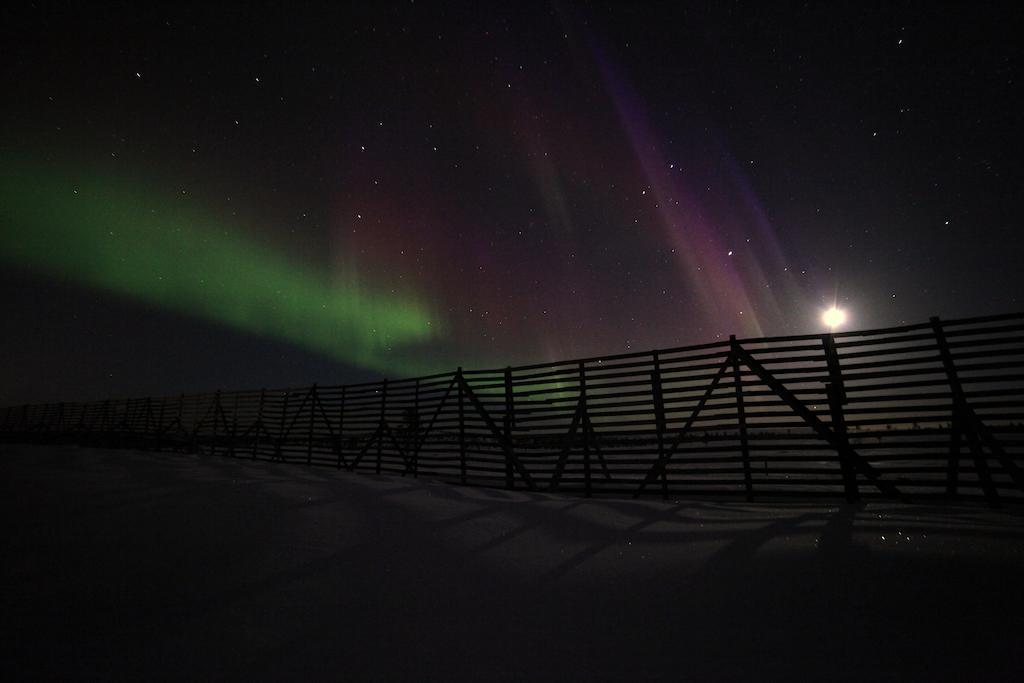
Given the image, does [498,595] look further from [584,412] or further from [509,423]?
[509,423]

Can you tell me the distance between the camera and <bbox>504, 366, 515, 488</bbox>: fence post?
8.02 m

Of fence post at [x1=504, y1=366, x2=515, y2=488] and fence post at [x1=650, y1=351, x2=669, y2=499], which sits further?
fence post at [x1=504, y1=366, x2=515, y2=488]

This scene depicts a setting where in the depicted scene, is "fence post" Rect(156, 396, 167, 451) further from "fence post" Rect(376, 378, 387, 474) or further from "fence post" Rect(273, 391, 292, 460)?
"fence post" Rect(376, 378, 387, 474)

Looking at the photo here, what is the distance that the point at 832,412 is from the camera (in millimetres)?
6055

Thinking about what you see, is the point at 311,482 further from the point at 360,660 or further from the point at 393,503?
the point at 360,660

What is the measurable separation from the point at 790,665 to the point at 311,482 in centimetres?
594

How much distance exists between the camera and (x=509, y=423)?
854 centimetres

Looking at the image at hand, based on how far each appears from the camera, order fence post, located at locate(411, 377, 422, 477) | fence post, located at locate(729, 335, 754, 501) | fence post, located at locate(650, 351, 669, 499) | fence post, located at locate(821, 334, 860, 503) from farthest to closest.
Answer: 1. fence post, located at locate(411, 377, 422, 477)
2. fence post, located at locate(650, 351, 669, 499)
3. fence post, located at locate(729, 335, 754, 501)
4. fence post, located at locate(821, 334, 860, 503)

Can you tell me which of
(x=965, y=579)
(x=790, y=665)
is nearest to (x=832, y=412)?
(x=965, y=579)

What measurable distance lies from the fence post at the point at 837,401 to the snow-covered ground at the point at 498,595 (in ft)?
5.12

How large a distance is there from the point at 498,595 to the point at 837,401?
5.93m

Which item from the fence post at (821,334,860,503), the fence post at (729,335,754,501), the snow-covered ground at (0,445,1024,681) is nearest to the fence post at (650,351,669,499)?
the fence post at (729,335,754,501)

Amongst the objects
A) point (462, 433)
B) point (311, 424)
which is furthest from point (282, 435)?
point (462, 433)

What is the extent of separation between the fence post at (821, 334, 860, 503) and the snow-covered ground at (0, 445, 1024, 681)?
1559mm
